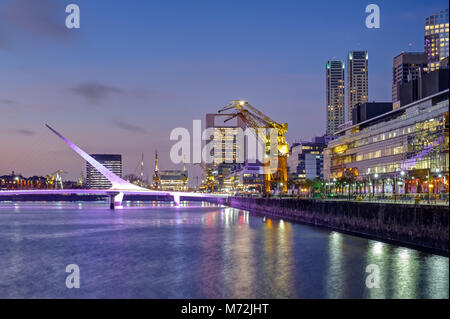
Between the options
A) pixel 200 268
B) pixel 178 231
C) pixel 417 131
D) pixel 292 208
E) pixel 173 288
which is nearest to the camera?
pixel 173 288

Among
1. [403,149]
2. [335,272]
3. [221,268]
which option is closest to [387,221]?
[335,272]

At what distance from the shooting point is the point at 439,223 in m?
29.2

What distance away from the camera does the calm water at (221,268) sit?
944 inches

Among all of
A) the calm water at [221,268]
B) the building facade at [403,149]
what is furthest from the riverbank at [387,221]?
the building facade at [403,149]

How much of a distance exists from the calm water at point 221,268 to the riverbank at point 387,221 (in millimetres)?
871

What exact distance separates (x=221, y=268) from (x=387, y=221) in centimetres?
1345

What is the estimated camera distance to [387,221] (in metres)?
37.3

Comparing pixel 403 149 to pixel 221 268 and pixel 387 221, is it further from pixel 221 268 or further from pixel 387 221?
pixel 221 268
